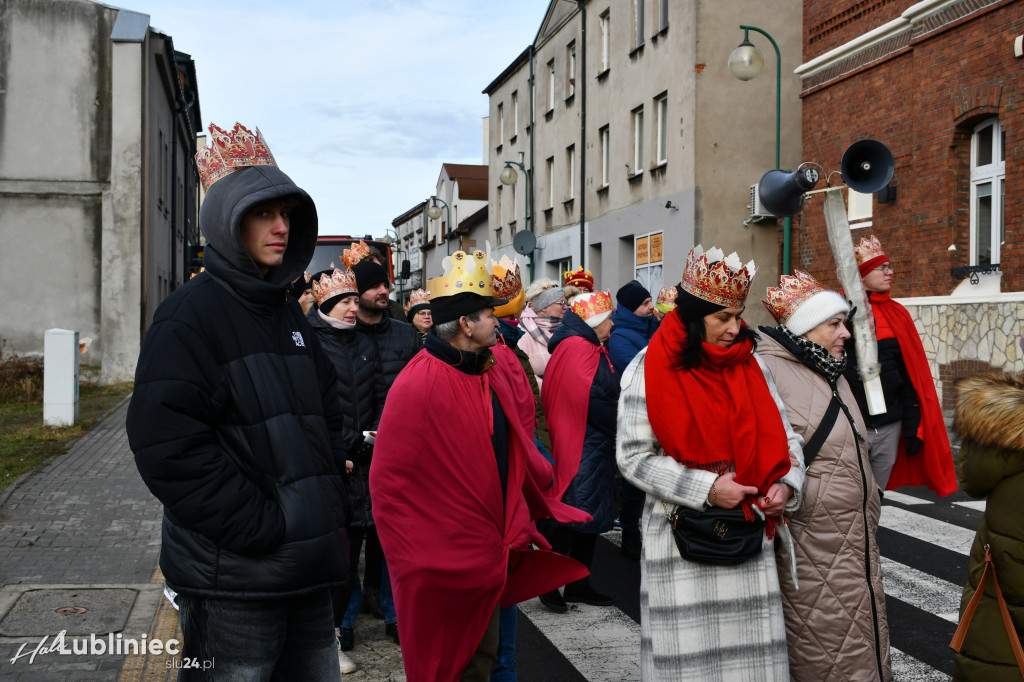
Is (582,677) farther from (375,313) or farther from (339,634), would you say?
(375,313)

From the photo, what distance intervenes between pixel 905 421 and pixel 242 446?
4.57 metres

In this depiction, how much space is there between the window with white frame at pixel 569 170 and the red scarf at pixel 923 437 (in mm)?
26308

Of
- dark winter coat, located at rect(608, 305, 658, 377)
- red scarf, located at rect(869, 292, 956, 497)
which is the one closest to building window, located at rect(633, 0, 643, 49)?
dark winter coat, located at rect(608, 305, 658, 377)

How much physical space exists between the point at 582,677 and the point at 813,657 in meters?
1.52

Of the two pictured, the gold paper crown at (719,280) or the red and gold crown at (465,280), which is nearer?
the gold paper crown at (719,280)

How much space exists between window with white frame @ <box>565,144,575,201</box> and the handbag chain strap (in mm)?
28994

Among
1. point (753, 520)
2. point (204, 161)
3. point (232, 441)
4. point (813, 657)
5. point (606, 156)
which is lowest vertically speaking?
point (813, 657)

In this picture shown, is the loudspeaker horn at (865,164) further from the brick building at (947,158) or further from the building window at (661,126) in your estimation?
the building window at (661,126)

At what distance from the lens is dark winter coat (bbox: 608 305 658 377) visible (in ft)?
23.1

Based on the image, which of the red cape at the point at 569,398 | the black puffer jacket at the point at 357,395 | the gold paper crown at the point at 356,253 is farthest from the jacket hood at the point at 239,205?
the gold paper crown at the point at 356,253

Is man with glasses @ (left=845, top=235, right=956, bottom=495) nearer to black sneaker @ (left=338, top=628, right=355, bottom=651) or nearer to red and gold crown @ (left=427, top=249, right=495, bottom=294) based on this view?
red and gold crown @ (left=427, top=249, right=495, bottom=294)

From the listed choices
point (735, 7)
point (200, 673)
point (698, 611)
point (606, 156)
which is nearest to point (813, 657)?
point (698, 611)

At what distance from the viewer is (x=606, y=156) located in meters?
29.3

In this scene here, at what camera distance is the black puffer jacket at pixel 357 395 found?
5.44m
